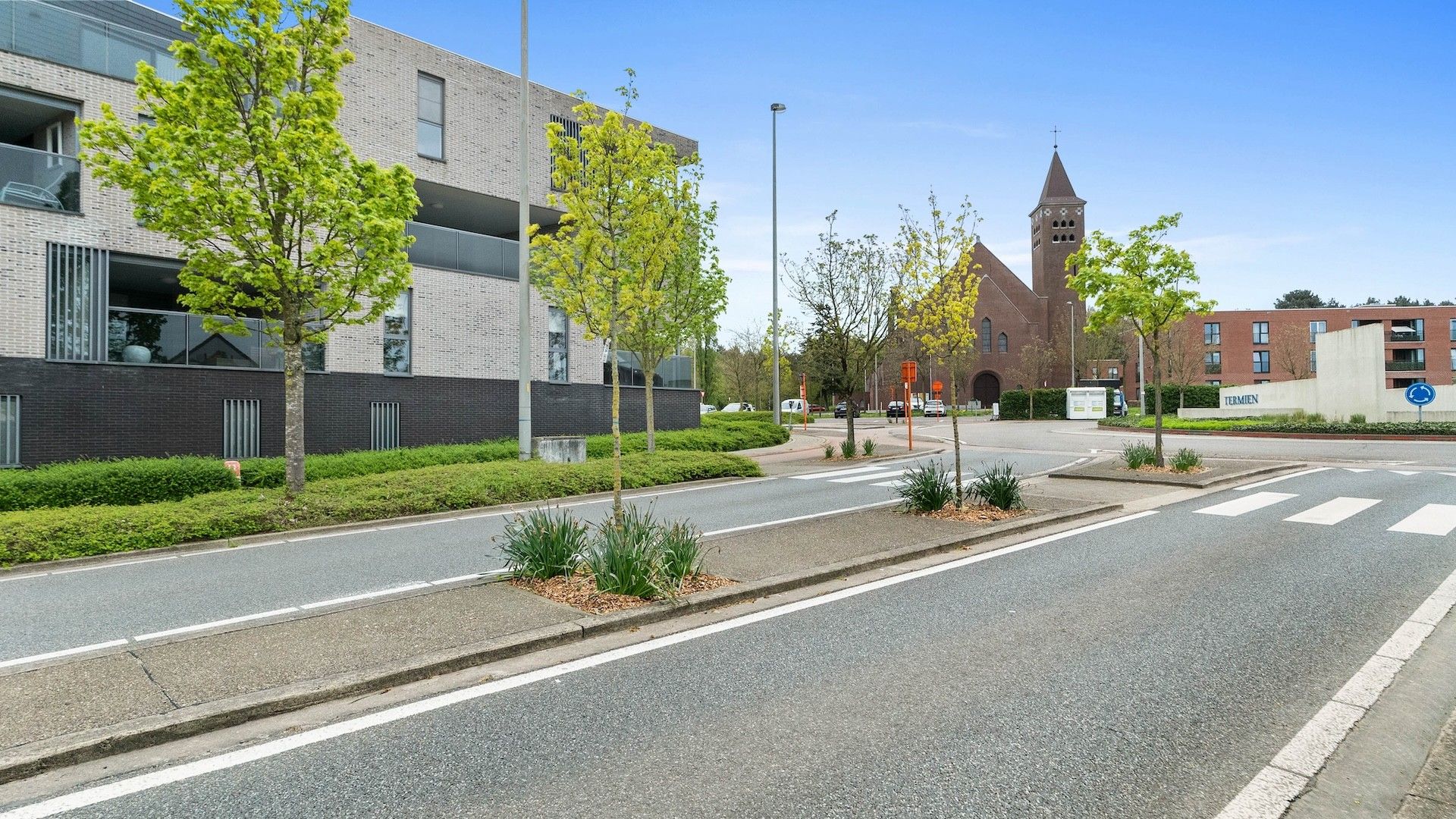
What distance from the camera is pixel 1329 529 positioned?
9.35 m

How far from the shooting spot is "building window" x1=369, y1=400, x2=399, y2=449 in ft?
61.0

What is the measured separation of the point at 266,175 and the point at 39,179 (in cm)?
771

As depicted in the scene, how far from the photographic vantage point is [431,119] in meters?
20.7

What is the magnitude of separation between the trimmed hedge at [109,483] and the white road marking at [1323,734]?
1359 centimetres

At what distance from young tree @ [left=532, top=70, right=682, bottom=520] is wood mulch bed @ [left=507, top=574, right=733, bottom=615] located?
35.6 inches

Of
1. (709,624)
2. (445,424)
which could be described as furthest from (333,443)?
(709,624)

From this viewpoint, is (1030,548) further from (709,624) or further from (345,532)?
(345,532)

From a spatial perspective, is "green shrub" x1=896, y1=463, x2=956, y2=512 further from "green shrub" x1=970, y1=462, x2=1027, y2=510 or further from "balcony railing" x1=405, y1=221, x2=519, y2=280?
"balcony railing" x1=405, y1=221, x2=519, y2=280

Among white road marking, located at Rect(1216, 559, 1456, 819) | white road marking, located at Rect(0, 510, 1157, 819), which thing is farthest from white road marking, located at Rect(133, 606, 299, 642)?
white road marking, located at Rect(1216, 559, 1456, 819)

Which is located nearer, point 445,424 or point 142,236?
point 142,236

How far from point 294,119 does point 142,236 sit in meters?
7.41

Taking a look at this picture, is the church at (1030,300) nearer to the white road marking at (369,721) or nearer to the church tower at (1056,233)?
the church tower at (1056,233)

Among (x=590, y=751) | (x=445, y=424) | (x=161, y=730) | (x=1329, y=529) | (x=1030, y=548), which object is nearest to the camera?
(x=590, y=751)

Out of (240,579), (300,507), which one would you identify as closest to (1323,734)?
(240,579)
